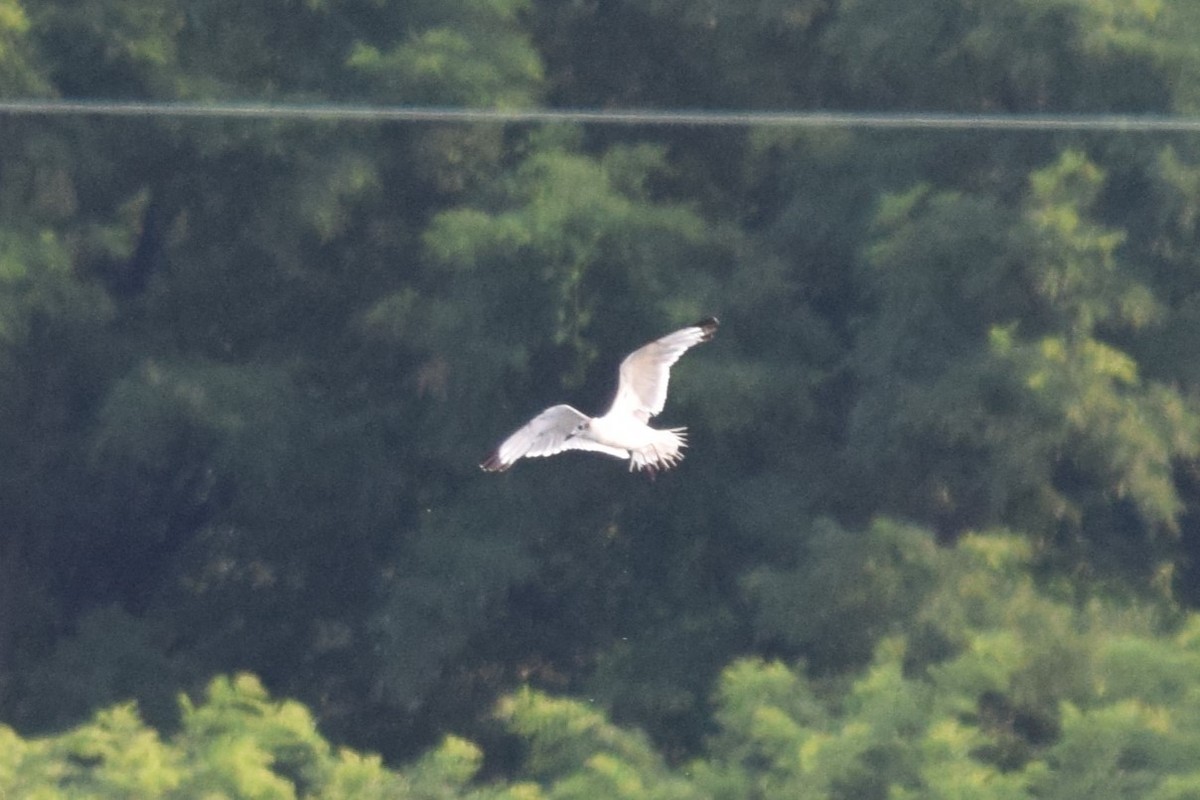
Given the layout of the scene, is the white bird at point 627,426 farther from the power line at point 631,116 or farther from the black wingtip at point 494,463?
the power line at point 631,116

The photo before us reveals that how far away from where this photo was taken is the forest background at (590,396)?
11.0 m

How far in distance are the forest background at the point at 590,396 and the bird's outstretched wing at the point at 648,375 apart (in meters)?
1.95

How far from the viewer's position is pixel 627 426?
8.29 metres

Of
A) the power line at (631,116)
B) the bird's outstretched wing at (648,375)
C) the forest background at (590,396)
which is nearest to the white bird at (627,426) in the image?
the bird's outstretched wing at (648,375)

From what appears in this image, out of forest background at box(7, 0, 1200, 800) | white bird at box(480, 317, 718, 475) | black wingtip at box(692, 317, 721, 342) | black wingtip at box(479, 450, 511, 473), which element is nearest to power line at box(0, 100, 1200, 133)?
forest background at box(7, 0, 1200, 800)

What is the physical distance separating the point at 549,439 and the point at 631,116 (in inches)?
49.0

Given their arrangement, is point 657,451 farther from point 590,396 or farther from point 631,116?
point 590,396

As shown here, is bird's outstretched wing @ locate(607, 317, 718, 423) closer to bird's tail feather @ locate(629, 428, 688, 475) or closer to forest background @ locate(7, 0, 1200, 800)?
bird's tail feather @ locate(629, 428, 688, 475)

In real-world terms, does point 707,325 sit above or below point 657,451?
above

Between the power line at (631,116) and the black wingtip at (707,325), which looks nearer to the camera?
the power line at (631,116)

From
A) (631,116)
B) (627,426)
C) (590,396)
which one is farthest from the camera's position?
(590,396)

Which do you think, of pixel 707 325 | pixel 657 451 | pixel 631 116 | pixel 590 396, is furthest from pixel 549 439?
pixel 590 396

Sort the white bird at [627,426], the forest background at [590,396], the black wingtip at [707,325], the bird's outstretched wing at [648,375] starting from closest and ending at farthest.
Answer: the black wingtip at [707,325] → the white bird at [627,426] → the bird's outstretched wing at [648,375] → the forest background at [590,396]

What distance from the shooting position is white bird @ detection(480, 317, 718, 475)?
8.24 meters
